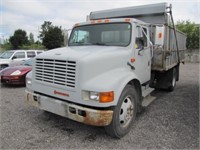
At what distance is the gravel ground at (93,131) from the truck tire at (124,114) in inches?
6.3

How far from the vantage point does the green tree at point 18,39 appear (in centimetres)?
4980

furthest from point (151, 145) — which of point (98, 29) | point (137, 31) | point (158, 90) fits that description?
point (158, 90)

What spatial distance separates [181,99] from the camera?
5.75 meters

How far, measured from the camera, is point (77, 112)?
2.96 metres

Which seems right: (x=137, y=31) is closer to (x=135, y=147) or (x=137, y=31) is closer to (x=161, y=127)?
(x=161, y=127)

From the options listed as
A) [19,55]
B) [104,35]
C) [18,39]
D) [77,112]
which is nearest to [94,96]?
[77,112]

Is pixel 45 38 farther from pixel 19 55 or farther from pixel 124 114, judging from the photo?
pixel 124 114

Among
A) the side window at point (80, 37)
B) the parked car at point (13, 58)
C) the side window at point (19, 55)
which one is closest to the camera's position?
the side window at point (80, 37)

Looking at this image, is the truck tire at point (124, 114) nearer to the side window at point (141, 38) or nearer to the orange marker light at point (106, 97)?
the orange marker light at point (106, 97)

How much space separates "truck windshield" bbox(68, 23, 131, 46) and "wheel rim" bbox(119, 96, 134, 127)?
1.22m

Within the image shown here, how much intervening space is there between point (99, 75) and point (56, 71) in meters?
0.79

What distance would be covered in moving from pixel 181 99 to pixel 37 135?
14.9 ft

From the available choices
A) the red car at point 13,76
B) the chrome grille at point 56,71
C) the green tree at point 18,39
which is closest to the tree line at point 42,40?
the green tree at point 18,39

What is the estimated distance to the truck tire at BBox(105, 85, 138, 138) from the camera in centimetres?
309
